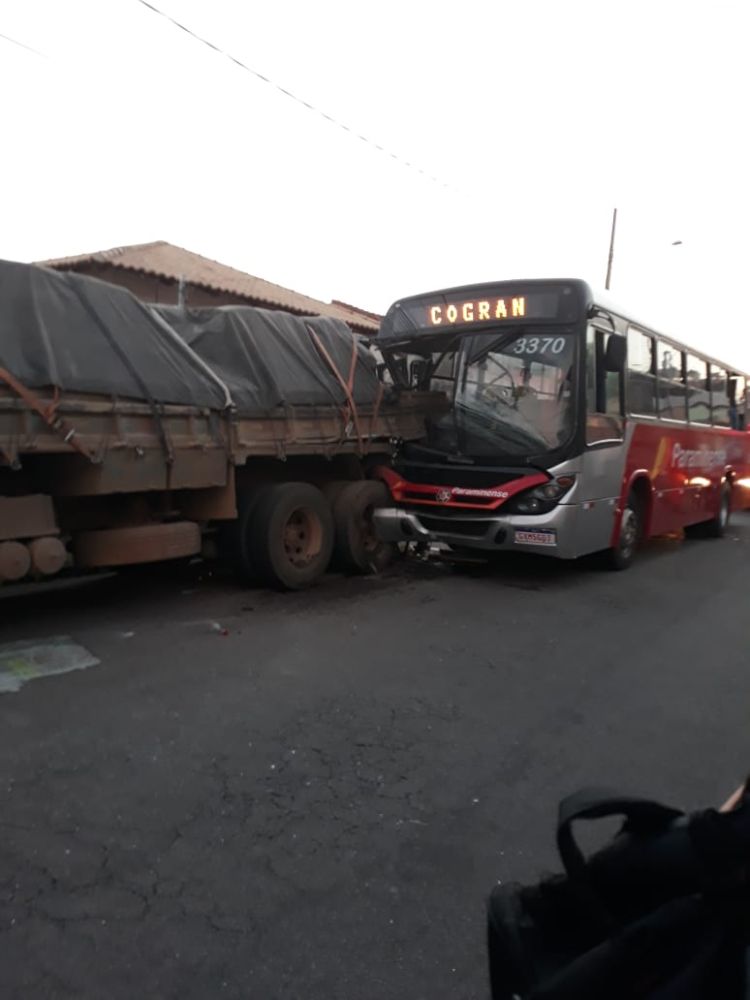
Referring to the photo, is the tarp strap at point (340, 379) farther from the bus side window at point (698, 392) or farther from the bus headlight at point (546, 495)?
the bus side window at point (698, 392)

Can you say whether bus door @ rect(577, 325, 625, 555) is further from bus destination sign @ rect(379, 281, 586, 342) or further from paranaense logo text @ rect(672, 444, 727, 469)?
paranaense logo text @ rect(672, 444, 727, 469)

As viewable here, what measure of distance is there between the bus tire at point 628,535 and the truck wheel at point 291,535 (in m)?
3.42

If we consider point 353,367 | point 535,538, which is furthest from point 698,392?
point 353,367

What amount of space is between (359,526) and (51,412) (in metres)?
3.72

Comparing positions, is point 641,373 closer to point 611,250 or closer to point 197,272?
point 197,272

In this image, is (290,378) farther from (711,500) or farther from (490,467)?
(711,500)

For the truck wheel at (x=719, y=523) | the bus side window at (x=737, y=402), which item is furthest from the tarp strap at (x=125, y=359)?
the bus side window at (x=737, y=402)

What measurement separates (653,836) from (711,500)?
12.4 metres

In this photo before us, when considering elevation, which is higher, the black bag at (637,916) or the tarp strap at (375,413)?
the tarp strap at (375,413)

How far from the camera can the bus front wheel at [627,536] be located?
9094 mm

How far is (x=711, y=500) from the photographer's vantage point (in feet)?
41.6

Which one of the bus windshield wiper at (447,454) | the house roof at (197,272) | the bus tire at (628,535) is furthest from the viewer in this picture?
the house roof at (197,272)

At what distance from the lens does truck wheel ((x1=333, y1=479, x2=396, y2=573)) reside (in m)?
8.23

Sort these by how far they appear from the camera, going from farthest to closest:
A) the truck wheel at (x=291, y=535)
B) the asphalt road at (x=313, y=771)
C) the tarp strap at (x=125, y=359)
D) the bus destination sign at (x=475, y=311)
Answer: the bus destination sign at (x=475, y=311)
the truck wheel at (x=291, y=535)
the tarp strap at (x=125, y=359)
the asphalt road at (x=313, y=771)
